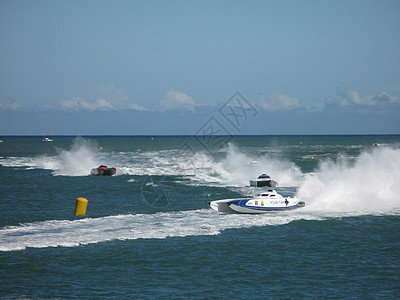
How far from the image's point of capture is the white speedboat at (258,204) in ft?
124

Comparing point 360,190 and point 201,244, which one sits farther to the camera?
point 360,190

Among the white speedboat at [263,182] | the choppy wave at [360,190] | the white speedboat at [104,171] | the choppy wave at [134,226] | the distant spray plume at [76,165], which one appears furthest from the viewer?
the distant spray plume at [76,165]

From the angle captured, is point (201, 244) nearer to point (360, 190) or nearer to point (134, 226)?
point (134, 226)

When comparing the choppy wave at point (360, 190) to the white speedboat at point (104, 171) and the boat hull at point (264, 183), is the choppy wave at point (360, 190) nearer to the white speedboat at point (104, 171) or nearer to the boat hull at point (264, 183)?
the boat hull at point (264, 183)

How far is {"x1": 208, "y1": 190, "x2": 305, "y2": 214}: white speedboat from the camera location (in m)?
37.9

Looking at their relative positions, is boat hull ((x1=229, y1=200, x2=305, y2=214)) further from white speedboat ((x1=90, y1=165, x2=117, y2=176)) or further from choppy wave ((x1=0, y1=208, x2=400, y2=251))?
white speedboat ((x1=90, y1=165, x2=117, y2=176))

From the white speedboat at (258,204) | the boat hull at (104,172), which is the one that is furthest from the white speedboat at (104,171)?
the white speedboat at (258,204)

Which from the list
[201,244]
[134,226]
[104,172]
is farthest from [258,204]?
[104,172]

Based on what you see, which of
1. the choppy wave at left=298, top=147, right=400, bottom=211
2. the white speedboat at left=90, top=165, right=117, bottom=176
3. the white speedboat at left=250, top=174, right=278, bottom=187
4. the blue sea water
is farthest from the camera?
the white speedboat at left=90, top=165, right=117, bottom=176

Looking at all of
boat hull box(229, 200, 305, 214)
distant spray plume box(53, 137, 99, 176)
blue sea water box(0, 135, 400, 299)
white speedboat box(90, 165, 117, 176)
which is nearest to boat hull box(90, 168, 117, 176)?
white speedboat box(90, 165, 117, 176)

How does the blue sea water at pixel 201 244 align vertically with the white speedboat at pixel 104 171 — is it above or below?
below

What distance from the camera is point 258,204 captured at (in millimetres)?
37906

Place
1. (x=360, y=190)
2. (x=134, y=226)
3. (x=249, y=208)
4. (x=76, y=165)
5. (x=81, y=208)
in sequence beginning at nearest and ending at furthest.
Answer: (x=134, y=226)
(x=81, y=208)
(x=249, y=208)
(x=360, y=190)
(x=76, y=165)

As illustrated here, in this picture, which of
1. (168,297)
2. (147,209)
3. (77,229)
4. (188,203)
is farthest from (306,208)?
(168,297)
